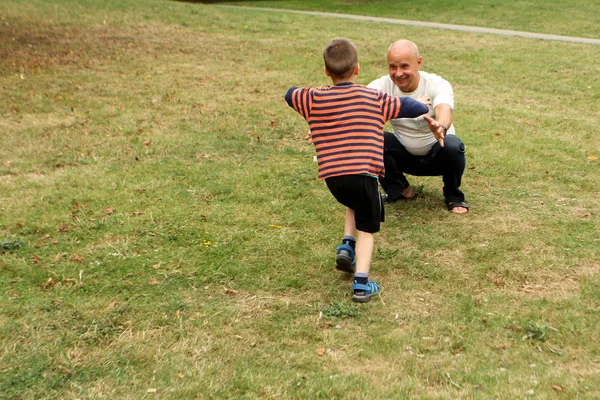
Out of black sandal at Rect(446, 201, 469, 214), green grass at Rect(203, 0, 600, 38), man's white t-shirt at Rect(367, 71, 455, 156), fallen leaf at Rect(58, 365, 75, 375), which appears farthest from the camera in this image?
green grass at Rect(203, 0, 600, 38)

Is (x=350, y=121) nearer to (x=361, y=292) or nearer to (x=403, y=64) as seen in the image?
(x=361, y=292)

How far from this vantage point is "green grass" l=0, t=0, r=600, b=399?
3.36 m

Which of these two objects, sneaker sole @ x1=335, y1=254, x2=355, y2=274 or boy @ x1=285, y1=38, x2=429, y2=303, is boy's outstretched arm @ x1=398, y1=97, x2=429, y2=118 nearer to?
boy @ x1=285, y1=38, x2=429, y2=303

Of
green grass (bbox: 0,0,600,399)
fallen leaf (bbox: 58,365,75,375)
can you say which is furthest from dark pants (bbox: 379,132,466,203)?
fallen leaf (bbox: 58,365,75,375)

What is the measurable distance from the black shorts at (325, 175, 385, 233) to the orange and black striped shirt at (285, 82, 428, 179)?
0.20ft

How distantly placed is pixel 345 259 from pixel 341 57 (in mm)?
1323

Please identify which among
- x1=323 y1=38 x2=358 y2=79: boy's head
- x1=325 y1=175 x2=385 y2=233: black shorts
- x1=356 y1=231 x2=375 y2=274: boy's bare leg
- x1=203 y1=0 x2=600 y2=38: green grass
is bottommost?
x1=203 y1=0 x2=600 y2=38: green grass

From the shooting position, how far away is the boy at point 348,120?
390 centimetres

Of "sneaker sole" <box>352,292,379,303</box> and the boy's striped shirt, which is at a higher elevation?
the boy's striped shirt

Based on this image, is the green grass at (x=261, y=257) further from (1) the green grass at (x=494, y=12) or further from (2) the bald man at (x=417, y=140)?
(1) the green grass at (x=494, y=12)

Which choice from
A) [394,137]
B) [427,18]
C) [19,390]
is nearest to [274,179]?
[394,137]

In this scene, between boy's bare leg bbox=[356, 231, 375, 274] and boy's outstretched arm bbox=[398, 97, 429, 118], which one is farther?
boy's bare leg bbox=[356, 231, 375, 274]

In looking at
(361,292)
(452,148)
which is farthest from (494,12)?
(361,292)

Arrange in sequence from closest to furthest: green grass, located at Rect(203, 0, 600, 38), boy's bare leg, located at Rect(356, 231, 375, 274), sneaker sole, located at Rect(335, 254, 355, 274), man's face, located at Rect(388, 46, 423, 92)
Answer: boy's bare leg, located at Rect(356, 231, 375, 274)
sneaker sole, located at Rect(335, 254, 355, 274)
man's face, located at Rect(388, 46, 423, 92)
green grass, located at Rect(203, 0, 600, 38)
